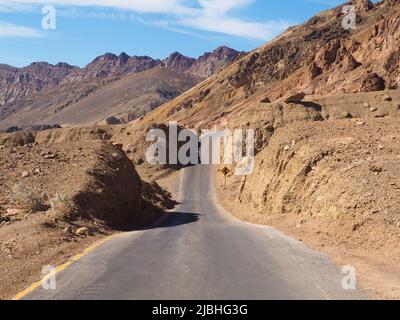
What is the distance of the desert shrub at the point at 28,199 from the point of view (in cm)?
1722

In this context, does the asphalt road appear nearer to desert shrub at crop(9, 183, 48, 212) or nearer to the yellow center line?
the yellow center line

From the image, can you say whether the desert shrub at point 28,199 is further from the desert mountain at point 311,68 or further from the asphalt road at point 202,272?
the desert mountain at point 311,68

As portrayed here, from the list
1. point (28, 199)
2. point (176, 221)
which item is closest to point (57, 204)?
point (28, 199)

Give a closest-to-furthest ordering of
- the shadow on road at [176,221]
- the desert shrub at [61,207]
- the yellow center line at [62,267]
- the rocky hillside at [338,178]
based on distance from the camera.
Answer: the yellow center line at [62,267] < the rocky hillside at [338,178] < the desert shrub at [61,207] < the shadow on road at [176,221]

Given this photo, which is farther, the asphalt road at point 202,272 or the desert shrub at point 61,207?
the desert shrub at point 61,207

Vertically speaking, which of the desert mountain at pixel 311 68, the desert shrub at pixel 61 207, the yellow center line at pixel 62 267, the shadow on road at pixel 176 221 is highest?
the desert mountain at pixel 311 68

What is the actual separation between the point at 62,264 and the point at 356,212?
8.02m

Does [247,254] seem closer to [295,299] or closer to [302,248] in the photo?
[302,248]

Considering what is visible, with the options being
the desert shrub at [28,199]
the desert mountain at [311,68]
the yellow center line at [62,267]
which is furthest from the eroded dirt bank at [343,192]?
the desert mountain at [311,68]

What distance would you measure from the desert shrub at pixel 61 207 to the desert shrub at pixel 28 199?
1.65 feet

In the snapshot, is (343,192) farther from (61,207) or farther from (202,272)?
(61,207)
